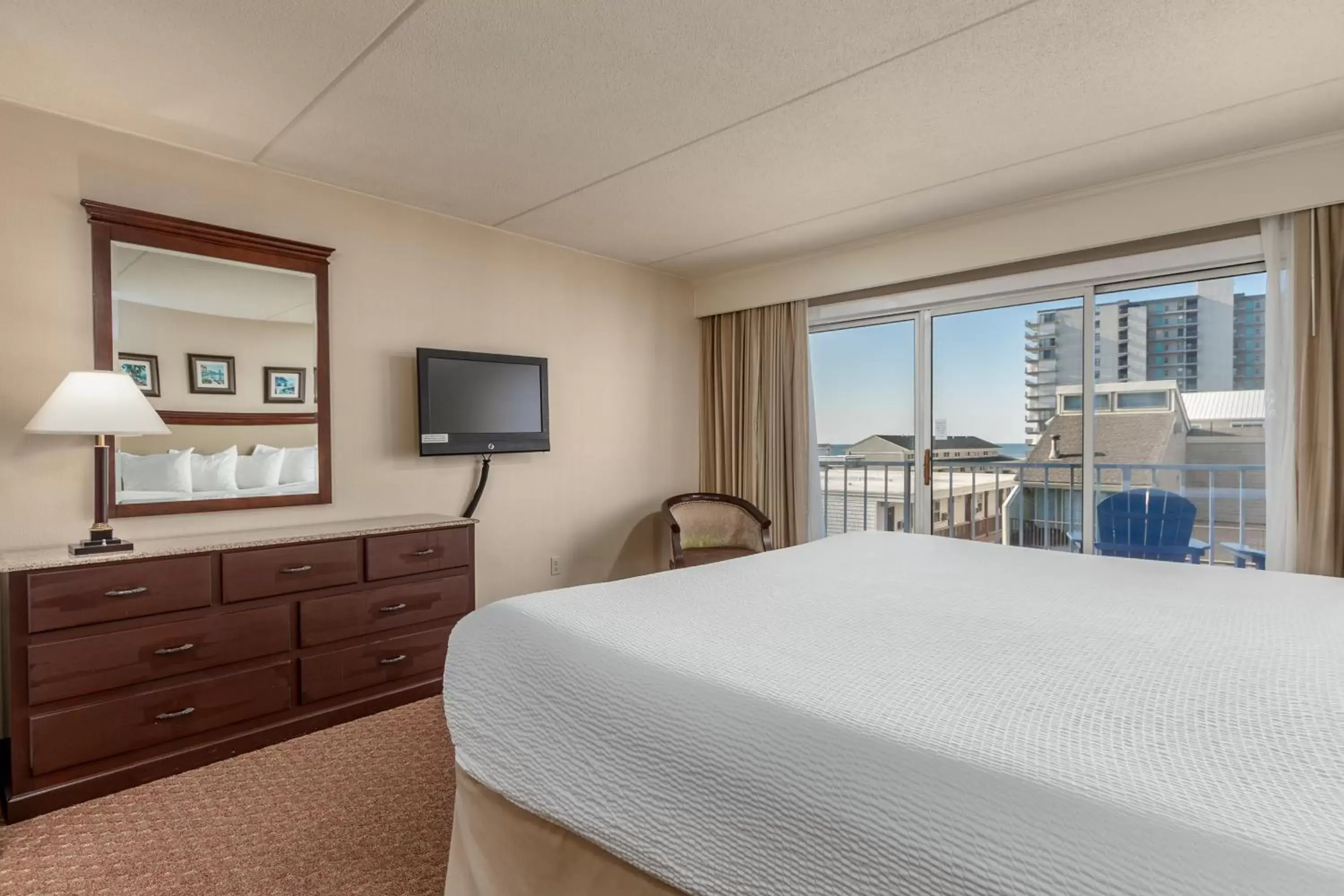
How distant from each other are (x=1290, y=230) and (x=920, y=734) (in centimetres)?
321

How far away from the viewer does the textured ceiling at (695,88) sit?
186 centimetres

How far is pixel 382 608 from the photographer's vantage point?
2.83 m

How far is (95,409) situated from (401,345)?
4.40ft

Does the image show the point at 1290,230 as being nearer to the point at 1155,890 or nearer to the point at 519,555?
the point at 1155,890

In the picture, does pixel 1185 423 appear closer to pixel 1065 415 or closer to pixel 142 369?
pixel 1065 415

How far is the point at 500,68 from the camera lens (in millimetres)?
2111

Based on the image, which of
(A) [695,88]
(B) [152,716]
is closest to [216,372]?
(B) [152,716]

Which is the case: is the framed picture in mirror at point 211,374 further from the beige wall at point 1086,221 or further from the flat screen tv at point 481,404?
the beige wall at point 1086,221

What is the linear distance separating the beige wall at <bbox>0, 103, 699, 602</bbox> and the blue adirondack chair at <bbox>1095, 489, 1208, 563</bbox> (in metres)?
2.68

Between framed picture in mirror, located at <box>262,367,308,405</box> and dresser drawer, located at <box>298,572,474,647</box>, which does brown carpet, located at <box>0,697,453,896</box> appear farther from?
framed picture in mirror, located at <box>262,367,308,405</box>

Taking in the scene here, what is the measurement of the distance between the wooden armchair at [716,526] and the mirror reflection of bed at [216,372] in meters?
2.20

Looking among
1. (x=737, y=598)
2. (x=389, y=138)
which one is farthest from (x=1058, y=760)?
(x=389, y=138)

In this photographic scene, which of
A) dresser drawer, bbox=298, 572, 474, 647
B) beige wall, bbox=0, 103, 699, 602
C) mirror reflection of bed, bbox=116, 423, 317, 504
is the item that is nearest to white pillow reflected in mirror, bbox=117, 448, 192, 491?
mirror reflection of bed, bbox=116, 423, 317, 504

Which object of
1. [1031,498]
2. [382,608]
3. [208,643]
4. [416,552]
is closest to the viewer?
[208,643]
